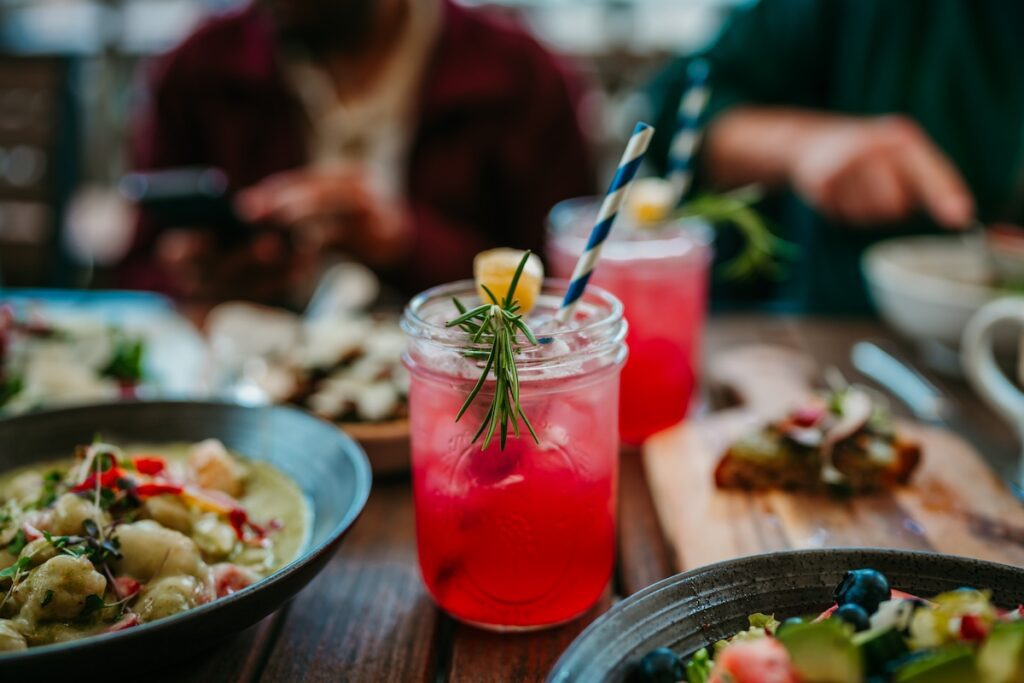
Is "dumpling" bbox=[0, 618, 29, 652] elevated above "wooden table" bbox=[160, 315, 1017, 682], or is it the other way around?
"dumpling" bbox=[0, 618, 29, 652]

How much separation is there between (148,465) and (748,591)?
0.62 metres

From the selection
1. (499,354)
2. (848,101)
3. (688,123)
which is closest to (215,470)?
(499,354)

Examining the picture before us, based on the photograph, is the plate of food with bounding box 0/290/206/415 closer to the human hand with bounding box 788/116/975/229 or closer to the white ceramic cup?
the white ceramic cup

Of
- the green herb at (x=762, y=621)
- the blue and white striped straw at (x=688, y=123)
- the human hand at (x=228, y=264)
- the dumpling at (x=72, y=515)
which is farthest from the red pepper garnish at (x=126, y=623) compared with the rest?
the human hand at (x=228, y=264)

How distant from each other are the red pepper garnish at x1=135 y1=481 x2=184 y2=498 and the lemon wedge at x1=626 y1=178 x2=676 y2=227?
29.4 inches

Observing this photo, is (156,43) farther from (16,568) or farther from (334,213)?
(16,568)

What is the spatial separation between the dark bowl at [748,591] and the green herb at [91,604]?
16.2 inches

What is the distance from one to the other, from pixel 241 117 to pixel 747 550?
7.47ft

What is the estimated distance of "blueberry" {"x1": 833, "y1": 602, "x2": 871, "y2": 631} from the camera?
2.13ft

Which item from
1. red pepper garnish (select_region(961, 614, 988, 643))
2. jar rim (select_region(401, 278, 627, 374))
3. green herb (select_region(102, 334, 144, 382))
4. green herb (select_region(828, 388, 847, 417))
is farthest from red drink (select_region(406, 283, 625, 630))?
green herb (select_region(102, 334, 144, 382))

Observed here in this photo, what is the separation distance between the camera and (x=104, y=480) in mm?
877

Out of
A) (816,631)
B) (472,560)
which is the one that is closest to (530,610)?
(472,560)

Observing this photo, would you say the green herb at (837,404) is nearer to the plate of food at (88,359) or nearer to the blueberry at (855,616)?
the blueberry at (855,616)

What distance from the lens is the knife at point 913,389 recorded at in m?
1.28
